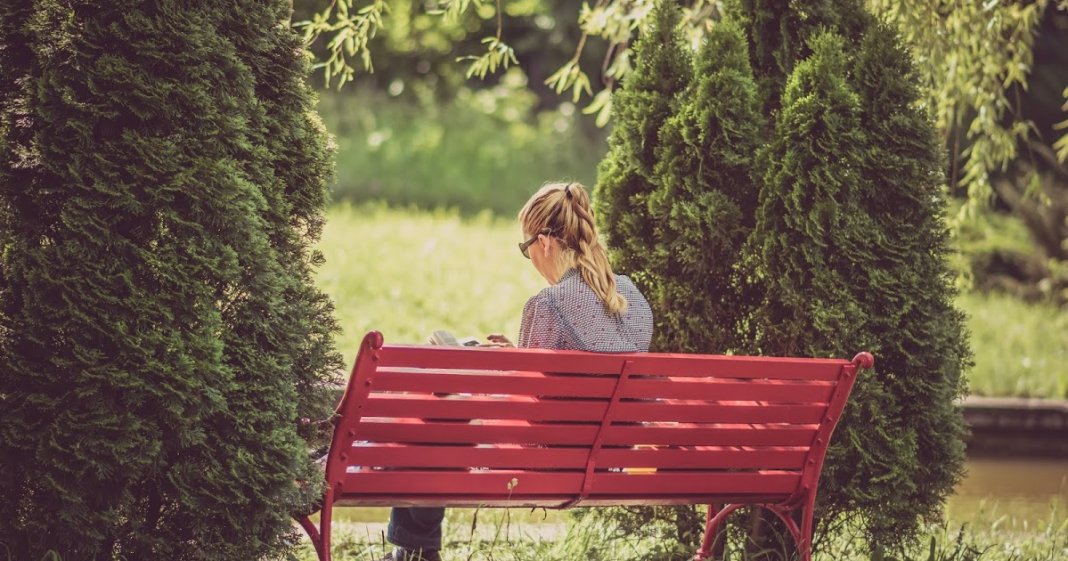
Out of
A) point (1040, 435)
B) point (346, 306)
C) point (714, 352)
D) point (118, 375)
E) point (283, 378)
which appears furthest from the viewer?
point (346, 306)

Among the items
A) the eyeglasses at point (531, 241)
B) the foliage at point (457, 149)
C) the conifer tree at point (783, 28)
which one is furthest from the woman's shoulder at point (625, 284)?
the foliage at point (457, 149)

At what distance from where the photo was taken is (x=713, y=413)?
4.22 metres

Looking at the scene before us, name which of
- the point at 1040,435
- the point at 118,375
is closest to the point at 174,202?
the point at 118,375

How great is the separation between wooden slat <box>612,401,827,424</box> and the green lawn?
602 cm

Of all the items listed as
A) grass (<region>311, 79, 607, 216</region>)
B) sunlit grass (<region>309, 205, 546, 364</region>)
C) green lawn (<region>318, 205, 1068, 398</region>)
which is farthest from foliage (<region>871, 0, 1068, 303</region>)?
grass (<region>311, 79, 607, 216</region>)

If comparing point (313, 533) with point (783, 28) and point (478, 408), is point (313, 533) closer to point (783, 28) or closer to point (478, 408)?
point (478, 408)

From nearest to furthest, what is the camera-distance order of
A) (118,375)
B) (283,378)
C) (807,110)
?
(118,375), (283,378), (807,110)

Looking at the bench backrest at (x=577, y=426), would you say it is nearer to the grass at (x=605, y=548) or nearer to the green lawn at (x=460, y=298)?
the grass at (x=605, y=548)

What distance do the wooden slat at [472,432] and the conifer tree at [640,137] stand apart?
135 cm

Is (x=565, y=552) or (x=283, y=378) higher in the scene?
(x=283, y=378)

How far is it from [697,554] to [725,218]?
1.22 m

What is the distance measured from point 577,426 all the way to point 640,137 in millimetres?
1561

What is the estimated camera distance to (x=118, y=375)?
3502 mm

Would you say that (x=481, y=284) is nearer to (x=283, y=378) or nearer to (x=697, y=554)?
(x=697, y=554)
